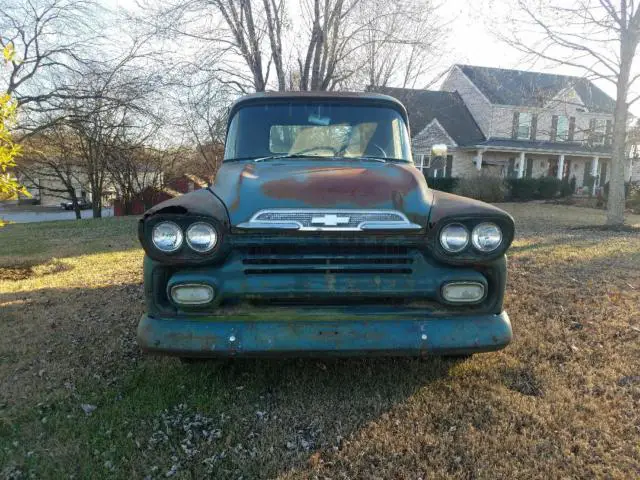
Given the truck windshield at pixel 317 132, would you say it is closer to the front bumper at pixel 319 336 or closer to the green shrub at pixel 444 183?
the front bumper at pixel 319 336

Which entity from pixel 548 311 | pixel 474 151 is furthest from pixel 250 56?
pixel 474 151

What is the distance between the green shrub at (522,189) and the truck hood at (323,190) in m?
22.1

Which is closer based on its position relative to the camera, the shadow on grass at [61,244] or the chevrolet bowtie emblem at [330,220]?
the chevrolet bowtie emblem at [330,220]

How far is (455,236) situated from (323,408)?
4.50ft

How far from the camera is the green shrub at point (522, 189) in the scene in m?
23.5

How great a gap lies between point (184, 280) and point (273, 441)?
1.07 m

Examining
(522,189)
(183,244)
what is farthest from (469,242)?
(522,189)

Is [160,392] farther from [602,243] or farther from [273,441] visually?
[602,243]

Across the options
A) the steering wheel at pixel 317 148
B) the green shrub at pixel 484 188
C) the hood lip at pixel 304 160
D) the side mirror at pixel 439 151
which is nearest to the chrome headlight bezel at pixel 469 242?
the hood lip at pixel 304 160

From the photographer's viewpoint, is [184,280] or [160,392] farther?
[160,392]

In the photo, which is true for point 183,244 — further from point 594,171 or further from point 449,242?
point 594,171

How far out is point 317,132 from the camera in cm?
A: 416

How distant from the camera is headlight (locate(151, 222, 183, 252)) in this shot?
9.14ft

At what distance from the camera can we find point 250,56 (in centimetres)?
1375
